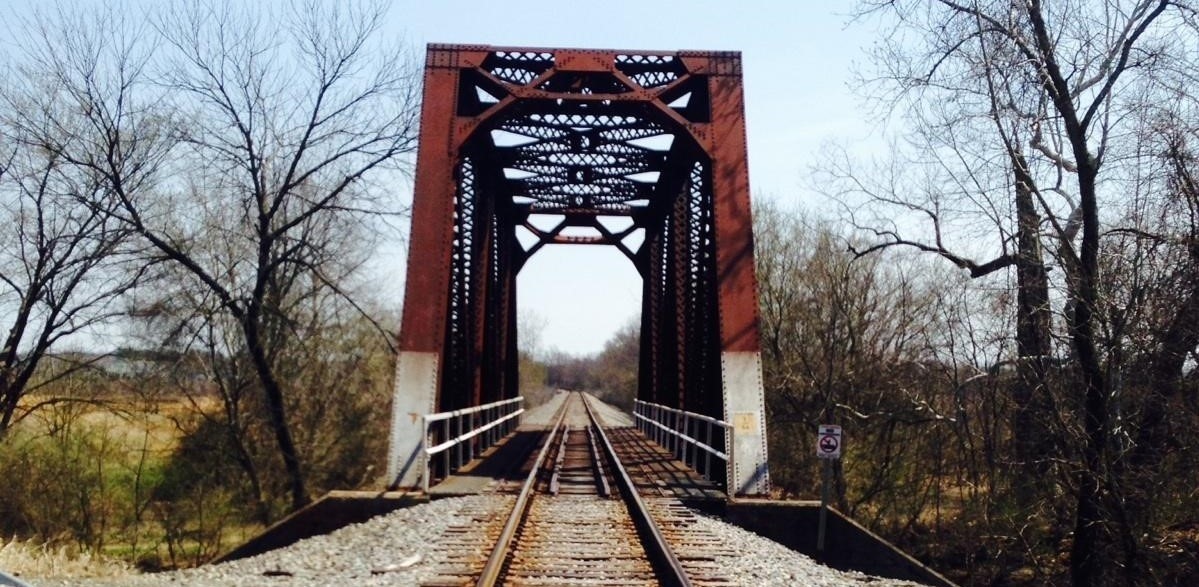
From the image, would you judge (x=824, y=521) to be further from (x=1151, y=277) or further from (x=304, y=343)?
(x=304, y=343)

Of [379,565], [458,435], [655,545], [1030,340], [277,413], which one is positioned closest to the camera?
[379,565]

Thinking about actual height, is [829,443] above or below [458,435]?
above

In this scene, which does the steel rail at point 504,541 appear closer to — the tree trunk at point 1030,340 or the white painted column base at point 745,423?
the white painted column base at point 745,423

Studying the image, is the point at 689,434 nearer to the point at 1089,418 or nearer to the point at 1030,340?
the point at 1030,340

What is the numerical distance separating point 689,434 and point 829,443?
745 cm

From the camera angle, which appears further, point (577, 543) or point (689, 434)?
point (689, 434)

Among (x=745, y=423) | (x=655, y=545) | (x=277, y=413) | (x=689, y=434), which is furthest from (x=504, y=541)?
(x=277, y=413)

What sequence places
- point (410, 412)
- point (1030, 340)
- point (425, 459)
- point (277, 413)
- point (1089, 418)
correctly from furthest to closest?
point (277, 413)
point (1030, 340)
point (410, 412)
point (1089, 418)
point (425, 459)

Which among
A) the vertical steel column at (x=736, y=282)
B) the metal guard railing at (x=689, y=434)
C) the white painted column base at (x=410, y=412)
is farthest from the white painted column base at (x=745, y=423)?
the white painted column base at (x=410, y=412)

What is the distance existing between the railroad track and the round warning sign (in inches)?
63.4

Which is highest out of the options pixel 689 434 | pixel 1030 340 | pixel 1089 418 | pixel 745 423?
pixel 1030 340

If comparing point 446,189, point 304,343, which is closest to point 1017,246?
point 446,189

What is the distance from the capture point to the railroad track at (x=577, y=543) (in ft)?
22.5

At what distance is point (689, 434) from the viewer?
17.5 metres
